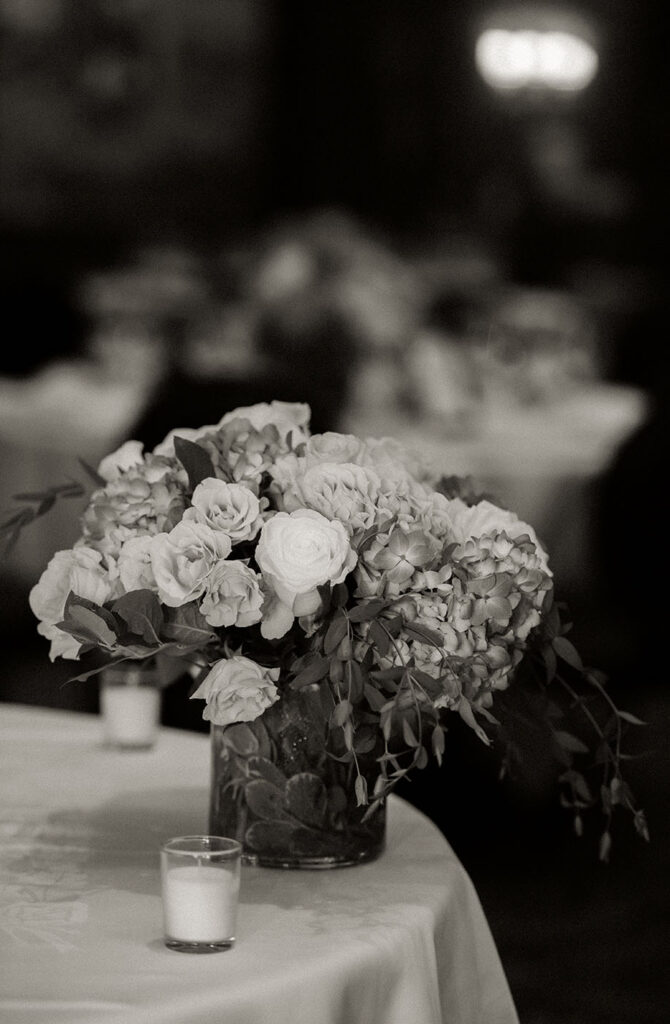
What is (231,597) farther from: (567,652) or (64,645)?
(567,652)

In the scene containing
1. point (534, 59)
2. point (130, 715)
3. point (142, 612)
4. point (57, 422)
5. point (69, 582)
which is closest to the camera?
point (142, 612)

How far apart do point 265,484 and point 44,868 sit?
379mm

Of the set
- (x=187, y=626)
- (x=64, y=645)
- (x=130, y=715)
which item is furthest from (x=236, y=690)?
(x=130, y=715)

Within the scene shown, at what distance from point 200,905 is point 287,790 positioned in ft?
0.64

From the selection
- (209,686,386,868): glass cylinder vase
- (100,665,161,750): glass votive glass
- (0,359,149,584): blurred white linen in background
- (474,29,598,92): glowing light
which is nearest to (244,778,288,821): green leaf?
(209,686,386,868): glass cylinder vase

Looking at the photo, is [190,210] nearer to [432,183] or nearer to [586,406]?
[432,183]

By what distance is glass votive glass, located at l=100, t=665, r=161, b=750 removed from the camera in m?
1.71

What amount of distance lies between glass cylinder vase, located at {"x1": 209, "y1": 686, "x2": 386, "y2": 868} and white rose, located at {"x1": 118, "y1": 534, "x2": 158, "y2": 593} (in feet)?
0.49

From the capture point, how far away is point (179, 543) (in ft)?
3.66

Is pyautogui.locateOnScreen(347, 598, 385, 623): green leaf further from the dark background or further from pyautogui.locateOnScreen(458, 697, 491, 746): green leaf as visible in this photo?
the dark background

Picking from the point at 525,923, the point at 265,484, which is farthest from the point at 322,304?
the point at 265,484

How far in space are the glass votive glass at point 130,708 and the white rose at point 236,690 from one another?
59 centimetres

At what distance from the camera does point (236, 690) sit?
1.12 m

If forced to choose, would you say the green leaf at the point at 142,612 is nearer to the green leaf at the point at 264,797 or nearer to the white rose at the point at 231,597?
the white rose at the point at 231,597
